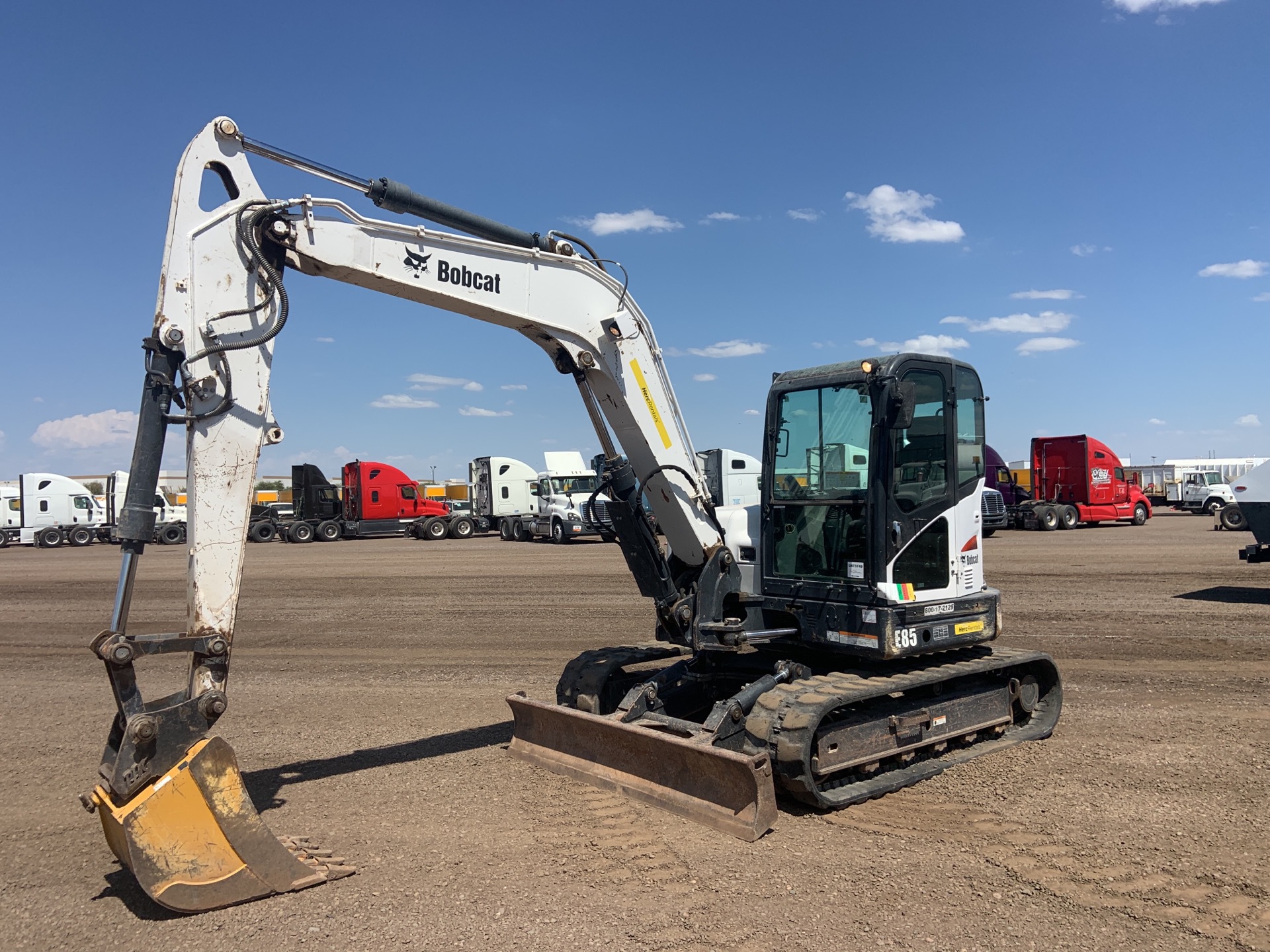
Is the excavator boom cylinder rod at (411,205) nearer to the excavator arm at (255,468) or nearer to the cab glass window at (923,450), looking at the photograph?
the excavator arm at (255,468)

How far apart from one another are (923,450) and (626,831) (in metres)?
3.53

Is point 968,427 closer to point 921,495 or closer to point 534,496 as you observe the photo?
point 921,495

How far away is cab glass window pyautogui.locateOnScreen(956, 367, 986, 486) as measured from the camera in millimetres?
7164

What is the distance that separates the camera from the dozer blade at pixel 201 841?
4402 mm

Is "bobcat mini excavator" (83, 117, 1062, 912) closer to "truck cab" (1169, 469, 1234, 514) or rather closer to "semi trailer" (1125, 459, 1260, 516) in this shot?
"semi trailer" (1125, 459, 1260, 516)

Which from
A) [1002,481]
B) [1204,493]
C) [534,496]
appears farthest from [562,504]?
[1204,493]

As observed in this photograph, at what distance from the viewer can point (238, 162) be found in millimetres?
5355

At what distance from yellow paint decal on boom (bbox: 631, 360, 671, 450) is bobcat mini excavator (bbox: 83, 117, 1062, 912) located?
0.02m

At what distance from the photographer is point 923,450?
6.93 metres

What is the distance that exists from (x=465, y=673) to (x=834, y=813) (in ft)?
18.9

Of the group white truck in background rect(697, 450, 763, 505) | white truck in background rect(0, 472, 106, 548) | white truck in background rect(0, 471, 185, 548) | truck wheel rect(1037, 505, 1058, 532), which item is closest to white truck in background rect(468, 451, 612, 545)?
white truck in background rect(697, 450, 763, 505)

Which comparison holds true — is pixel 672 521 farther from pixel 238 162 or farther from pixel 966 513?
pixel 238 162

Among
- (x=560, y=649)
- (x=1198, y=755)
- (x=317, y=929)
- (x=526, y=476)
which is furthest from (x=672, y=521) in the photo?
(x=526, y=476)

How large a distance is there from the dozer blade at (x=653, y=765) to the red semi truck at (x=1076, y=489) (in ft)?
105
